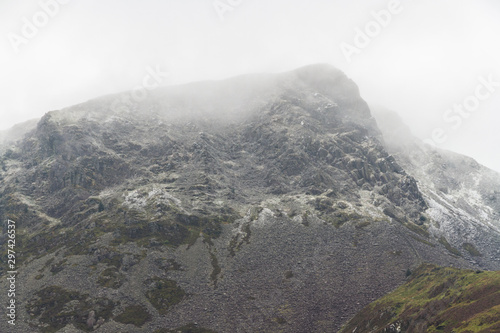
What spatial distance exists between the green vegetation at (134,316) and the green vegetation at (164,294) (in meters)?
6.09

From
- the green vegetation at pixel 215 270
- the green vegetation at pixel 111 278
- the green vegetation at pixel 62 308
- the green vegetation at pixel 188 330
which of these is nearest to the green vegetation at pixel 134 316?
the green vegetation at pixel 62 308

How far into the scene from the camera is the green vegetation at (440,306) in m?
90.2

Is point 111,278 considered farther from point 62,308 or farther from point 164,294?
point 164,294

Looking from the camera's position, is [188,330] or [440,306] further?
[188,330]

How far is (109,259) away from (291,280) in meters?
102

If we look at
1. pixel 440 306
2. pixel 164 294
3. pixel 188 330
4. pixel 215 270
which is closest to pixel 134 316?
pixel 164 294

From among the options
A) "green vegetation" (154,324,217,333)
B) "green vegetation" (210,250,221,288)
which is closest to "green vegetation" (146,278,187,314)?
"green vegetation" (154,324,217,333)

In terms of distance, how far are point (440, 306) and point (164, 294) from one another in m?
121

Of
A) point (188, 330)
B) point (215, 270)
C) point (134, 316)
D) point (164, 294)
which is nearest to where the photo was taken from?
point (188, 330)

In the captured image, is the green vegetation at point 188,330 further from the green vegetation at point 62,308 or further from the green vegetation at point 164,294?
the green vegetation at point 62,308

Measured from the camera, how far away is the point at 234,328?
147 m

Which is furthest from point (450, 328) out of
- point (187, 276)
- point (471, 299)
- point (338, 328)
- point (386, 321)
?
point (187, 276)

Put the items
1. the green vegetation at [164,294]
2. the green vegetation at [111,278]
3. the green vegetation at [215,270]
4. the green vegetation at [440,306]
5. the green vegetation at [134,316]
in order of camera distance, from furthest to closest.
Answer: the green vegetation at [215,270]
the green vegetation at [111,278]
the green vegetation at [164,294]
the green vegetation at [134,316]
the green vegetation at [440,306]

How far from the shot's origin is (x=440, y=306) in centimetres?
11338
